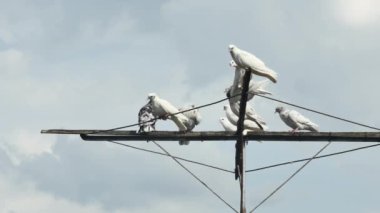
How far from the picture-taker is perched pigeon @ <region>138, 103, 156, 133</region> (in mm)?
37969

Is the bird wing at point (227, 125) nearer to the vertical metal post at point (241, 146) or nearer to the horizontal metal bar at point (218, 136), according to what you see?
the horizontal metal bar at point (218, 136)

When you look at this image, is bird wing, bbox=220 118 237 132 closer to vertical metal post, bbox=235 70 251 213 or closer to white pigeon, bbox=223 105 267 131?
white pigeon, bbox=223 105 267 131

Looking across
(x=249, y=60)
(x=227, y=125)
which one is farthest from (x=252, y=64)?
(x=227, y=125)

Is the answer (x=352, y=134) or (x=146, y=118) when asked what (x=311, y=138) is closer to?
(x=352, y=134)

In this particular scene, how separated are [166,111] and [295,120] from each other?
3293 mm

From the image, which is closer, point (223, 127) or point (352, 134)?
point (352, 134)

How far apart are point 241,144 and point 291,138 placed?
1427 mm

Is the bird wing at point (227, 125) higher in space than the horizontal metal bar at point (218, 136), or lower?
higher

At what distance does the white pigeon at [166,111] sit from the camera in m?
38.3

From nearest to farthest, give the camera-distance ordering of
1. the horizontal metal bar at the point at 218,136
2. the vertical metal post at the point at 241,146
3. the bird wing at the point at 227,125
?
the vertical metal post at the point at 241,146 → the horizontal metal bar at the point at 218,136 → the bird wing at the point at 227,125

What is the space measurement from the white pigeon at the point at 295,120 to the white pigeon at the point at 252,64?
2135 mm

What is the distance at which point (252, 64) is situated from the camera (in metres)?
35.7

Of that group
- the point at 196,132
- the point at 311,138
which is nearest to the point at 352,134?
the point at 311,138

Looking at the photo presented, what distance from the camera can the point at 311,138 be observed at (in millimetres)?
37188
